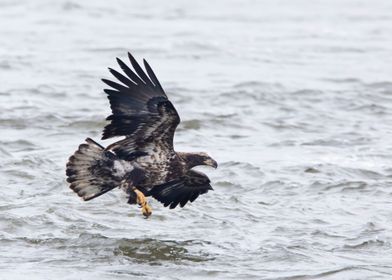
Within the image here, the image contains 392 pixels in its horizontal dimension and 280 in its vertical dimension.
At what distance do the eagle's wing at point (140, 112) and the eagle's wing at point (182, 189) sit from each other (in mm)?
422

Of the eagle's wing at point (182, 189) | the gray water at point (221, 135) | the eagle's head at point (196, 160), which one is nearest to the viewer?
the gray water at point (221, 135)

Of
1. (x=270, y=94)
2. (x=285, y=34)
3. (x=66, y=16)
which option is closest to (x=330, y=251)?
(x=270, y=94)

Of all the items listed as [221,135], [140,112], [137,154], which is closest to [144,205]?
[137,154]

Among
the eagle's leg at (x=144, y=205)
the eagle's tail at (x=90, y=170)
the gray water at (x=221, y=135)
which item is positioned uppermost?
the eagle's tail at (x=90, y=170)

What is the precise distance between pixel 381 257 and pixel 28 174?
12.3ft

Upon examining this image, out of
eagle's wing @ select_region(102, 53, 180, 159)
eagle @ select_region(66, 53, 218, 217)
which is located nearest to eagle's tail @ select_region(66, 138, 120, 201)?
eagle @ select_region(66, 53, 218, 217)

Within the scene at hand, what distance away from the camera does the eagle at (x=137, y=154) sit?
889 centimetres

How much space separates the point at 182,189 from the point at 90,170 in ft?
2.86

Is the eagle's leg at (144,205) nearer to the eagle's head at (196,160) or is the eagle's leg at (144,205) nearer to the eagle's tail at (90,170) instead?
the eagle's tail at (90,170)

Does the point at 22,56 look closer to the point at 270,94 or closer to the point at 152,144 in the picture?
the point at 270,94

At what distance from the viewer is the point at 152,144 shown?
30.0 feet

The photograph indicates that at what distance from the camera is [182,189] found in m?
9.48

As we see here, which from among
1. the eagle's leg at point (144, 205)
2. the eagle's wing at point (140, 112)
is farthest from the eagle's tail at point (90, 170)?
the eagle's leg at point (144, 205)

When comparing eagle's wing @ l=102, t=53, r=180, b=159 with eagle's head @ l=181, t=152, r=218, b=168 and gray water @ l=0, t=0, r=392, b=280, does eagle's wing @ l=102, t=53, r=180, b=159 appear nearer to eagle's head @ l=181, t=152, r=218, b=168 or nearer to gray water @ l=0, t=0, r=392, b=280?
eagle's head @ l=181, t=152, r=218, b=168
